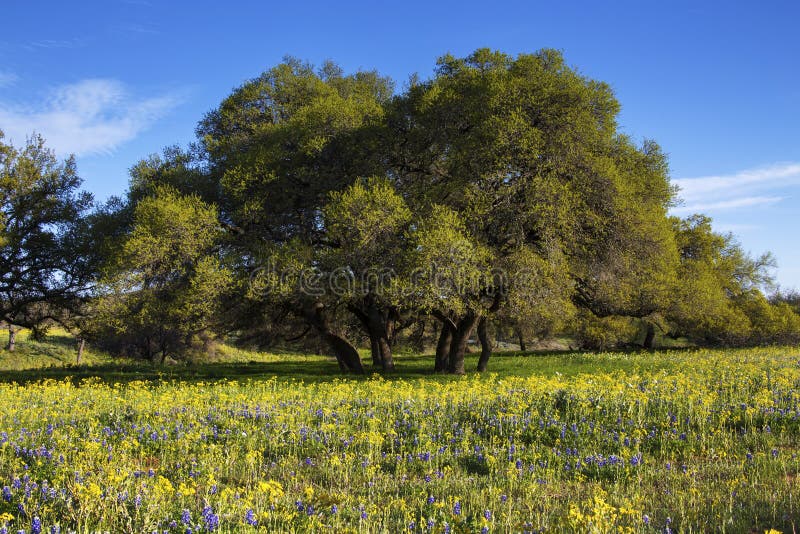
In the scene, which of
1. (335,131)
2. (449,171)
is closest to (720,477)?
(449,171)

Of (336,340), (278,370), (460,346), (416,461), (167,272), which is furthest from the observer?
(278,370)

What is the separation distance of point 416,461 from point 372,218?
13315 mm

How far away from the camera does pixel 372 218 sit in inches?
789

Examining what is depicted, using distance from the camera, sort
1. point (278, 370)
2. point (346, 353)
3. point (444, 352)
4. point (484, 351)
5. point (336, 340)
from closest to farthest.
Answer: point (484, 351) < point (346, 353) < point (444, 352) < point (336, 340) < point (278, 370)

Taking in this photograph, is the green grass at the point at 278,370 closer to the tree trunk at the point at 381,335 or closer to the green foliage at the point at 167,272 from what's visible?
the tree trunk at the point at 381,335

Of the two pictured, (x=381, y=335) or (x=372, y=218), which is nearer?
(x=372, y=218)

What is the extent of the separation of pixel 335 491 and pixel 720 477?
4.73m

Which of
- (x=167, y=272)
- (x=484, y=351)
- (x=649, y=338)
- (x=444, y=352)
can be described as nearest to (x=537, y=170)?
(x=484, y=351)

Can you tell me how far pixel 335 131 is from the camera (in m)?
23.8

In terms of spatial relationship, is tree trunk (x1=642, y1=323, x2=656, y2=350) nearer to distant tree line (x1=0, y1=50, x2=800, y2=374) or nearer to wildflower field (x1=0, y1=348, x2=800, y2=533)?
distant tree line (x1=0, y1=50, x2=800, y2=374)

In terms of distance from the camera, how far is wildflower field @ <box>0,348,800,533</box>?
5273 mm

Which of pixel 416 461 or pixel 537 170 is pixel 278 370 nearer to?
pixel 537 170

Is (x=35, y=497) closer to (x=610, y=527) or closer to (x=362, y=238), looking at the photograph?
(x=610, y=527)

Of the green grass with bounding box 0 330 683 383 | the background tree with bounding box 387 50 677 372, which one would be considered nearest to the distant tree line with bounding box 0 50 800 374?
the background tree with bounding box 387 50 677 372
